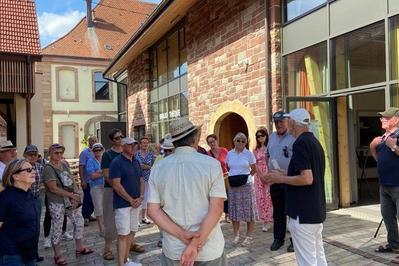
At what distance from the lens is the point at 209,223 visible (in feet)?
7.92

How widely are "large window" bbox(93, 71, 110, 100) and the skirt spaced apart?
24302mm

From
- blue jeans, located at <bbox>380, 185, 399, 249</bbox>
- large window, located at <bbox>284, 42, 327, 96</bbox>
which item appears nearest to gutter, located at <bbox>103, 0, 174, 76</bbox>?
large window, located at <bbox>284, 42, 327, 96</bbox>

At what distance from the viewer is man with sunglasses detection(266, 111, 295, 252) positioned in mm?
4840

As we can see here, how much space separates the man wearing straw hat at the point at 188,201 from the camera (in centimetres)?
245

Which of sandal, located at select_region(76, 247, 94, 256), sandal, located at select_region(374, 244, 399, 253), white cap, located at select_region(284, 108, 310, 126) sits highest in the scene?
white cap, located at select_region(284, 108, 310, 126)

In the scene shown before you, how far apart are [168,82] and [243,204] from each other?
883 centimetres

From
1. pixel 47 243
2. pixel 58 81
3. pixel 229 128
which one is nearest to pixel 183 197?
pixel 47 243

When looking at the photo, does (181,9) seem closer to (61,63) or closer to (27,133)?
(27,133)

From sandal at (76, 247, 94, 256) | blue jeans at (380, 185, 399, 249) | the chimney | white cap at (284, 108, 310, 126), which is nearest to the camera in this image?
white cap at (284, 108, 310, 126)

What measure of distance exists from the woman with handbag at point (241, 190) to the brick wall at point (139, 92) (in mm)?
10177

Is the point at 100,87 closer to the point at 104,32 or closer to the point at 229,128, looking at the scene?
the point at 104,32

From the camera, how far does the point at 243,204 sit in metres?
5.51

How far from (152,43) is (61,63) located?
14.7 meters

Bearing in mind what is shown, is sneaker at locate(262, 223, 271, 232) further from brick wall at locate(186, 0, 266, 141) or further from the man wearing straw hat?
the man wearing straw hat
